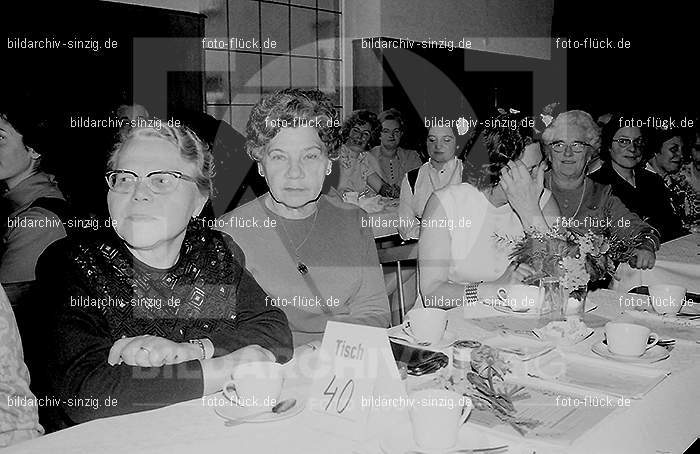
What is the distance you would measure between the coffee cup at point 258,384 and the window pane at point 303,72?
18.4 ft

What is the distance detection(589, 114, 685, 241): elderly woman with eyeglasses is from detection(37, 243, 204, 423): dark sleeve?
3199 mm

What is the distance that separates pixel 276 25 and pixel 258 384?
18.8 ft

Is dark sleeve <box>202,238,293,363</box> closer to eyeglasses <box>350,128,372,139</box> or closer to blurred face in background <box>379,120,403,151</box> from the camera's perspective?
eyeglasses <box>350,128,372,139</box>

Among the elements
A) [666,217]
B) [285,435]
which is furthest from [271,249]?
[666,217]

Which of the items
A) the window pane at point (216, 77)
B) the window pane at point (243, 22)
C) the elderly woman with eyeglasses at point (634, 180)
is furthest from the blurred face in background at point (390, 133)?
the elderly woman with eyeglasses at point (634, 180)

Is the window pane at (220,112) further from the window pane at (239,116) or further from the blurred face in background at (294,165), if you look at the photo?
the blurred face in background at (294,165)

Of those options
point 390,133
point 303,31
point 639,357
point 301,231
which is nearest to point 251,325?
point 301,231

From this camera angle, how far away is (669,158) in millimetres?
5141

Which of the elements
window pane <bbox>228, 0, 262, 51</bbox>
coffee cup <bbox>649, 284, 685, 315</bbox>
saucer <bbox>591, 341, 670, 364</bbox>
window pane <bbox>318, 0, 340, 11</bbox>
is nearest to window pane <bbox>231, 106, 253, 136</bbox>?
window pane <bbox>228, 0, 262, 51</bbox>

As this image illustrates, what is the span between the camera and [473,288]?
7.84 feet

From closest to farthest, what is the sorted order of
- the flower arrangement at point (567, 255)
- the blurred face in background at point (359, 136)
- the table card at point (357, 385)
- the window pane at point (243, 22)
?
the table card at point (357, 385), the flower arrangement at point (567, 255), the window pane at point (243, 22), the blurred face in background at point (359, 136)

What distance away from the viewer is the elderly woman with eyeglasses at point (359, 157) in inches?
245

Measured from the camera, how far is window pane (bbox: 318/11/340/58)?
275 inches

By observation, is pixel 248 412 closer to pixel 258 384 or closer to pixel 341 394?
pixel 258 384
